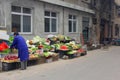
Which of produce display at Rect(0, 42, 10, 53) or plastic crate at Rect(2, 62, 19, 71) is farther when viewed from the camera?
produce display at Rect(0, 42, 10, 53)

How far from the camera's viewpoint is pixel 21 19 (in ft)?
54.1

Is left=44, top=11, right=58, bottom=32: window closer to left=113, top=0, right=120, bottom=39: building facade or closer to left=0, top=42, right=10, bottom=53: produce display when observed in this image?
left=0, top=42, right=10, bottom=53: produce display

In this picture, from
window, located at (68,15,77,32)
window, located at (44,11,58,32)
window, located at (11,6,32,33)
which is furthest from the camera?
window, located at (68,15,77,32)

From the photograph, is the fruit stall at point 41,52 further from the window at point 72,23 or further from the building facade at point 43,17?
the window at point 72,23

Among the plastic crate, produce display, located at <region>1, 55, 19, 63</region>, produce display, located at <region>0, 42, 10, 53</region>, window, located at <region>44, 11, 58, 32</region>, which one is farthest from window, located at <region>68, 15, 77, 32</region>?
the plastic crate

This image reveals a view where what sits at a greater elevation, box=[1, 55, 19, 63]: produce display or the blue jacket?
the blue jacket

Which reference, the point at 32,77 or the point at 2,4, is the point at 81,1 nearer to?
the point at 2,4

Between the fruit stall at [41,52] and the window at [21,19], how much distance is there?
122cm

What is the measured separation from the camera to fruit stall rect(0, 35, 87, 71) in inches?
458

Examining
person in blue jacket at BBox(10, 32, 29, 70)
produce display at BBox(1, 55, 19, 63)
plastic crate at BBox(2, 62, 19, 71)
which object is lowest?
plastic crate at BBox(2, 62, 19, 71)

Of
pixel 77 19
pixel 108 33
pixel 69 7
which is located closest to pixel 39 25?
pixel 69 7

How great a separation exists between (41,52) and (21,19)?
10.5 ft

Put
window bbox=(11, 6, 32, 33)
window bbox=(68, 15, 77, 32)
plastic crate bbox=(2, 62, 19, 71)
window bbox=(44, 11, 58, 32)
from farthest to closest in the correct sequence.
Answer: window bbox=(68, 15, 77, 32)
window bbox=(44, 11, 58, 32)
window bbox=(11, 6, 32, 33)
plastic crate bbox=(2, 62, 19, 71)

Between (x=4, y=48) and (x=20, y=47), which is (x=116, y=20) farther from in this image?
(x=20, y=47)
